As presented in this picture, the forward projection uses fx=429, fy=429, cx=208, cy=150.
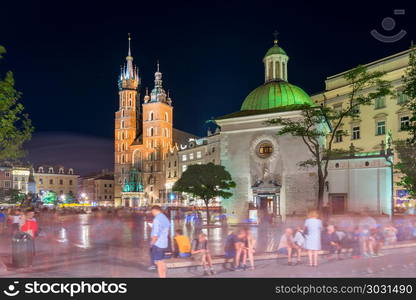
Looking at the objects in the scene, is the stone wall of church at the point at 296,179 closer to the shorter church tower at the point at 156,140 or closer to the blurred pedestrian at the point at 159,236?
the blurred pedestrian at the point at 159,236

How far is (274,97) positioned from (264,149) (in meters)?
5.80

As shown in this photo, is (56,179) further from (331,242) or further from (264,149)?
(331,242)

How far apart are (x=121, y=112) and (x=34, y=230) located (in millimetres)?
109990

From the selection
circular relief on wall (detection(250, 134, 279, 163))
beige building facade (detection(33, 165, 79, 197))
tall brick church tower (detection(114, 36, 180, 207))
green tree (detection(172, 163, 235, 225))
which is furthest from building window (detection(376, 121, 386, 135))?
beige building facade (detection(33, 165, 79, 197))

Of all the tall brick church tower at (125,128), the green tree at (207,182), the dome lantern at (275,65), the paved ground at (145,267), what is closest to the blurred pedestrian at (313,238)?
the paved ground at (145,267)

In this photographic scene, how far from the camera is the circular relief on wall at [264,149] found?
3888 cm

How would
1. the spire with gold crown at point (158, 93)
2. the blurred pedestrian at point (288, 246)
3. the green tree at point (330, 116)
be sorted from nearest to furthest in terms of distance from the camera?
the blurred pedestrian at point (288, 246) < the green tree at point (330, 116) < the spire with gold crown at point (158, 93)

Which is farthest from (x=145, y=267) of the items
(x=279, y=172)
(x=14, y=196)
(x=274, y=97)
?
(x=14, y=196)

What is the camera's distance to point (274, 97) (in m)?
41.7

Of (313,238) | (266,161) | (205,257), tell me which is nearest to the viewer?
(205,257)

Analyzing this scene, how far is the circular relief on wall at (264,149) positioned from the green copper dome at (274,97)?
4.25 metres

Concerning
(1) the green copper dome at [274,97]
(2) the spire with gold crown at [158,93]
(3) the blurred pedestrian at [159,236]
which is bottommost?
(3) the blurred pedestrian at [159,236]

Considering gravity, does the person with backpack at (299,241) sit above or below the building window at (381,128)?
below

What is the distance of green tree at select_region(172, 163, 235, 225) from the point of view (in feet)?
123
